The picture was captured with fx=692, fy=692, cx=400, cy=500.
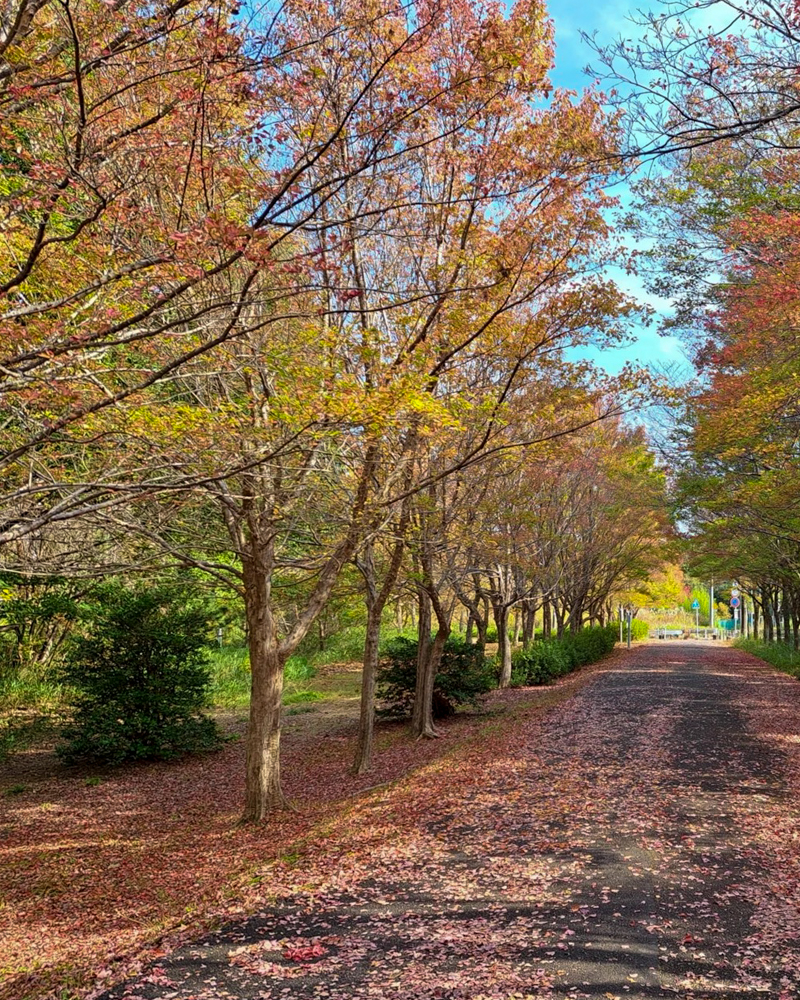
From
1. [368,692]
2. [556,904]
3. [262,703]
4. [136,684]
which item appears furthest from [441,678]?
[556,904]

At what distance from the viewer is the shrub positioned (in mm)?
10914

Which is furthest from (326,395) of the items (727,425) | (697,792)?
(727,425)

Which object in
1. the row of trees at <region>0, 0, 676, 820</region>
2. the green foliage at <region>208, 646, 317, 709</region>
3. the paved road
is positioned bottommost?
the green foliage at <region>208, 646, 317, 709</region>

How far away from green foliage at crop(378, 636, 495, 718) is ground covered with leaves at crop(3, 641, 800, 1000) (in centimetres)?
392

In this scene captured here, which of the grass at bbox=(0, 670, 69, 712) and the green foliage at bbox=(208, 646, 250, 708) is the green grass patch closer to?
the green foliage at bbox=(208, 646, 250, 708)

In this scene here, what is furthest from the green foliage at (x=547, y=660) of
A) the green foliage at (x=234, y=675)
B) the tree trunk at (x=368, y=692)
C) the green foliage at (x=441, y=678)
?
the tree trunk at (x=368, y=692)

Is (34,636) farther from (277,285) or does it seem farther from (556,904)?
(556,904)

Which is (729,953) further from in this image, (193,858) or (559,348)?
(559,348)

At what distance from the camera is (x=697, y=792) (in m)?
7.27

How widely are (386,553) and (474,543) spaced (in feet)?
5.11

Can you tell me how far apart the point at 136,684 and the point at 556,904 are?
851 centimetres

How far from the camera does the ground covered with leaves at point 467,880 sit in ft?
12.1

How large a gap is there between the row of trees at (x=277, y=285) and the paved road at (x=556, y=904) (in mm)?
2595

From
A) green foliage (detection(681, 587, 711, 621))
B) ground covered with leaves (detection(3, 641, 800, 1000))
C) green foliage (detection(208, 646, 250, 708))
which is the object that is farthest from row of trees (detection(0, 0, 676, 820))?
green foliage (detection(681, 587, 711, 621))
